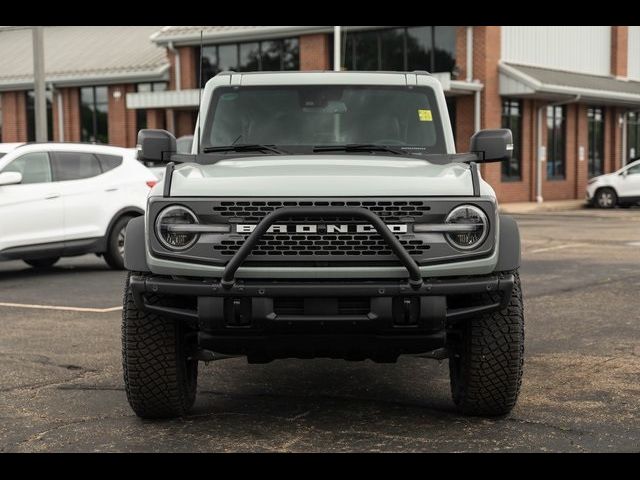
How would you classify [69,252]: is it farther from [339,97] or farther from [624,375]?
[624,375]

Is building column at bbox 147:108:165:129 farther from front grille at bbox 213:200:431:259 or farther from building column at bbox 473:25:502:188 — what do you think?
front grille at bbox 213:200:431:259

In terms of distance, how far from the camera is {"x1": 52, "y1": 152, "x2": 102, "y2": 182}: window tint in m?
12.4

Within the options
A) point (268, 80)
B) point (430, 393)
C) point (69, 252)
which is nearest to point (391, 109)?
point (268, 80)

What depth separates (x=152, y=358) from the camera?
5098mm

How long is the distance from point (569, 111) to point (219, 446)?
30668mm

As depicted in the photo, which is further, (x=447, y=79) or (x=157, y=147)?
(x=447, y=79)

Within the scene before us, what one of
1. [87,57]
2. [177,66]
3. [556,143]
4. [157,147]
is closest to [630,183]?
[556,143]

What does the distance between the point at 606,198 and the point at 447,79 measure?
7641mm

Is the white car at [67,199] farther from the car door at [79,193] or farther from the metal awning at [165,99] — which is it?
the metal awning at [165,99]

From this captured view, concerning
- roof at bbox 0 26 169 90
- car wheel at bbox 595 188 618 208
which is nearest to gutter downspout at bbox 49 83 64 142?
roof at bbox 0 26 169 90

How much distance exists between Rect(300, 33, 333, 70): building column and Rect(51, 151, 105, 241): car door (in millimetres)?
19073

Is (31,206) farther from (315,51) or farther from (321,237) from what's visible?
(315,51)

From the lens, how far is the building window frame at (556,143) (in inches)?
1294

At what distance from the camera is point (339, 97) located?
21.0 ft
